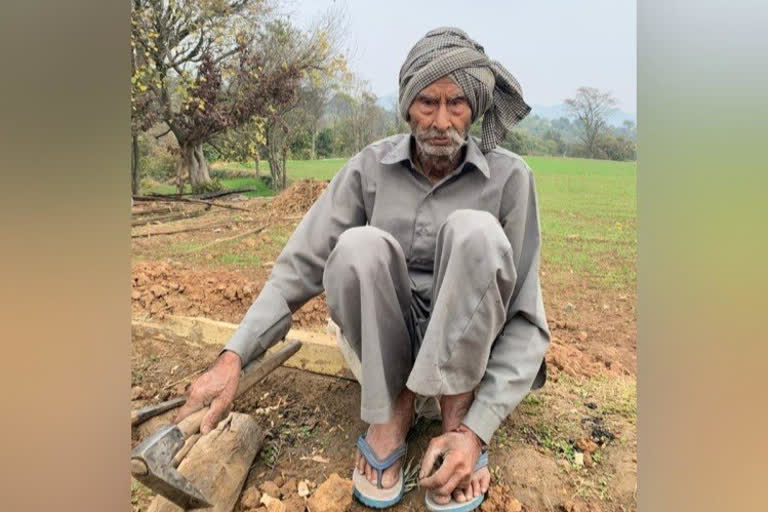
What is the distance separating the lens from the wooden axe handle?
1.35 meters

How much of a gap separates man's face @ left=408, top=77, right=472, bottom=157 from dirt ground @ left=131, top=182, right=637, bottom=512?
79 cm

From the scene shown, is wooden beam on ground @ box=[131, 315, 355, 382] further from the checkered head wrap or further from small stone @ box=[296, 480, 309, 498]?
the checkered head wrap

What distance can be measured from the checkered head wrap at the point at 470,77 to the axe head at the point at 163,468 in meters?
0.98

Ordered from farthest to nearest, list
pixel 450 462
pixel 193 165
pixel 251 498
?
1. pixel 193 165
2. pixel 251 498
3. pixel 450 462

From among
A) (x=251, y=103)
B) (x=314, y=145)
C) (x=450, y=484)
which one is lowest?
(x=450, y=484)

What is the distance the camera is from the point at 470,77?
55.4 inches

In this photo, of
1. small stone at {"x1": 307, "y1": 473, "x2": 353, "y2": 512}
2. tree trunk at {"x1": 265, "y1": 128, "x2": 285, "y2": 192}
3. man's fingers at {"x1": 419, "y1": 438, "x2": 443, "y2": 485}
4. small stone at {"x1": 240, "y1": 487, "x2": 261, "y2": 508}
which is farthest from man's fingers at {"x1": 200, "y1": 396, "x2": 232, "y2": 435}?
tree trunk at {"x1": 265, "y1": 128, "x2": 285, "y2": 192}

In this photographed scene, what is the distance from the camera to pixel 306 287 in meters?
1.53

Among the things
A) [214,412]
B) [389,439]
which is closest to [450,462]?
[389,439]

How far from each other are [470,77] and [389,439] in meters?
0.94

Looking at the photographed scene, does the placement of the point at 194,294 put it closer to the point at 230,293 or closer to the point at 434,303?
the point at 230,293
